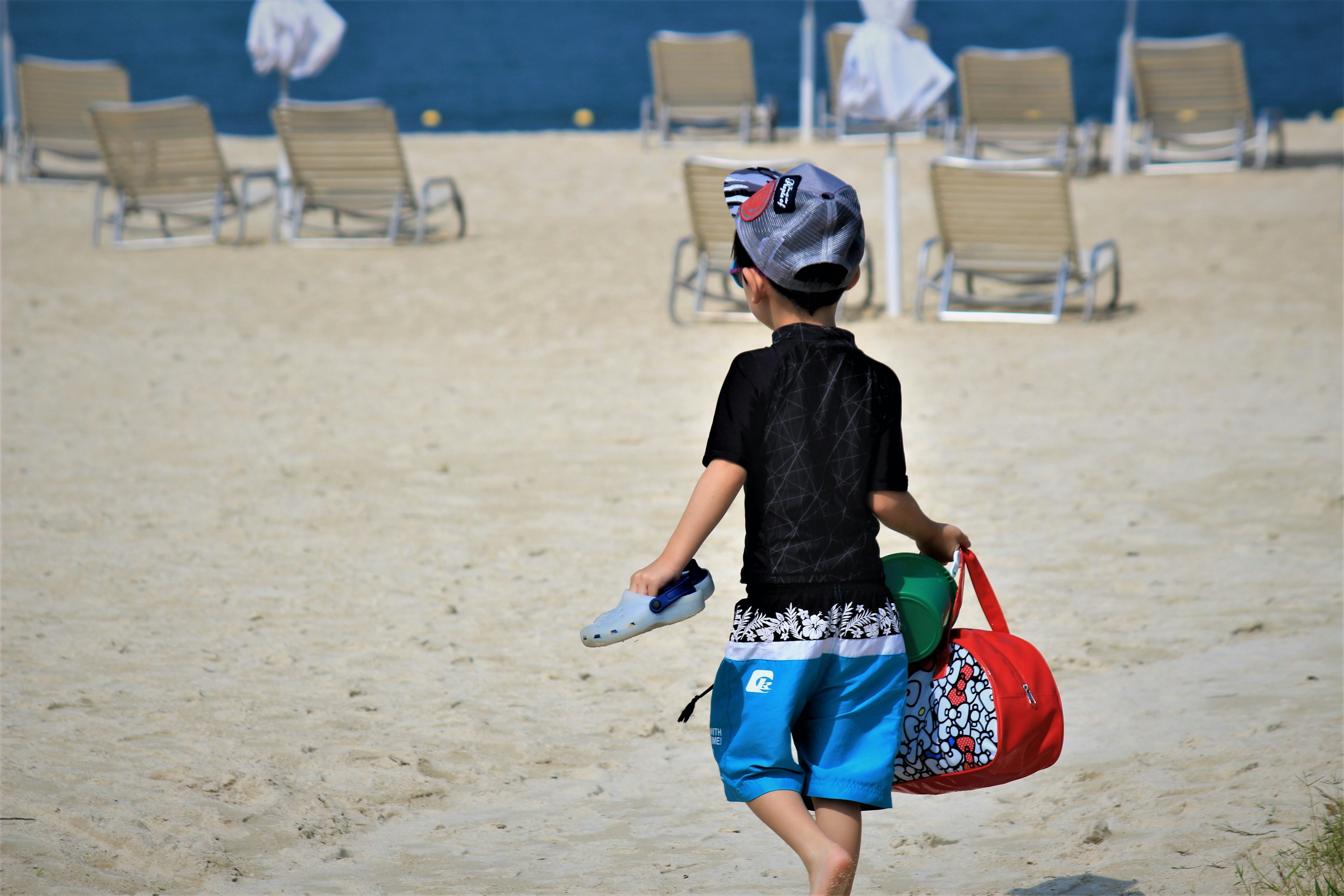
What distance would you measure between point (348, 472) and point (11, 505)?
126cm

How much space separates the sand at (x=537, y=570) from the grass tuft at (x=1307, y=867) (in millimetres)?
61

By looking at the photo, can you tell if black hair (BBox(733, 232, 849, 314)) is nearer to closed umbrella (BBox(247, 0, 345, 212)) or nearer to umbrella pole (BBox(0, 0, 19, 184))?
closed umbrella (BBox(247, 0, 345, 212))

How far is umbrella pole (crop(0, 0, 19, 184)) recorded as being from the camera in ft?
39.9

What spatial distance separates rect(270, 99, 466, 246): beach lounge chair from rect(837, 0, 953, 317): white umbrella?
127 inches

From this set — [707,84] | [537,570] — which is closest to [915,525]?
[537,570]

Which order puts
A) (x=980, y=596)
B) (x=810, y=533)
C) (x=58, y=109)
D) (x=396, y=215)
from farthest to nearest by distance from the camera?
(x=58, y=109) → (x=396, y=215) → (x=980, y=596) → (x=810, y=533)

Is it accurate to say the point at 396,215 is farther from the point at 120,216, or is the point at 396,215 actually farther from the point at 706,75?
the point at 706,75

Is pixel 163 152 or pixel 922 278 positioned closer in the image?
pixel 922 278

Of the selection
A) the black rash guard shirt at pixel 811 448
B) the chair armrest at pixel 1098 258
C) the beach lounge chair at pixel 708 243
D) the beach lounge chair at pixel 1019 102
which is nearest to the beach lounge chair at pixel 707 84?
the beach lounge chair at pixel 1019 102

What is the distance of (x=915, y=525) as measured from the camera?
6.24ft

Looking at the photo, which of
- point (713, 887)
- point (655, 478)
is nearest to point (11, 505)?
point (655, 478)

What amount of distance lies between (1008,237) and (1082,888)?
21.0 feet

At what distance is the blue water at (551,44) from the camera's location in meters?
24.3

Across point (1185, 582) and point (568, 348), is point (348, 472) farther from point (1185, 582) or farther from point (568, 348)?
point (1185, 582)
